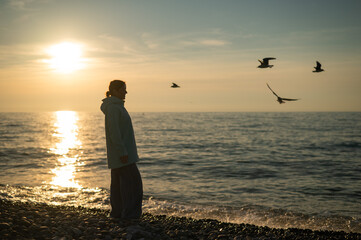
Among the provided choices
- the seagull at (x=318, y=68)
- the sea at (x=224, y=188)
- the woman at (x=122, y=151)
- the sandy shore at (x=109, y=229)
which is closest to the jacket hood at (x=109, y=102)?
the woman at (x=122, y=151)

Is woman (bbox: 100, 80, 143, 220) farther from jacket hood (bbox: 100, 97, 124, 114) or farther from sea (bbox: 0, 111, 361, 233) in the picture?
sea (bbox: 0, 111, 361, 233)

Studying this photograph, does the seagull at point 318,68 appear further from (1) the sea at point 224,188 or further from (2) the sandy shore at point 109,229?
(2) the sandy shore at point 109,229

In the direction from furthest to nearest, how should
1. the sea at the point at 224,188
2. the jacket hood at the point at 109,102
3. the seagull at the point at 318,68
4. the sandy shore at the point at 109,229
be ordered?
the seagull at the point at 318,68 → the sea at the point at 224,188 → the jacket hood at the point at 109,102 → the sandy shore at the point at 109,229

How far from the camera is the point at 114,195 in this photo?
618 centimetres

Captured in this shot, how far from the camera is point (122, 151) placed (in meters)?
5.63

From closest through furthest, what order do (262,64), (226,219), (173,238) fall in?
(173,238)
(226,219)
(262,64)

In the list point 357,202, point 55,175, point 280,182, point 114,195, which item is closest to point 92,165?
point 55,175

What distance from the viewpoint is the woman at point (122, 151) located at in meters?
5.71

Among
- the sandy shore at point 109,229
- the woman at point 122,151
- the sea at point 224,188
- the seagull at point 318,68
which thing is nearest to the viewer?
the sandy shore at point 109,229

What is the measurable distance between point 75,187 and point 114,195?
6.55 metres

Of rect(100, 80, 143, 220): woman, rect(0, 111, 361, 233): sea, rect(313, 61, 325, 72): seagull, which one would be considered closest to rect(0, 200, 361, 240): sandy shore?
rect(100, 80, 143, 220): woman

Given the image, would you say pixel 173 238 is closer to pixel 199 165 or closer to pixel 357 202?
pixel 357 202

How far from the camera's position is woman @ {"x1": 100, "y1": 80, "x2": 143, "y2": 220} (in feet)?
18.7

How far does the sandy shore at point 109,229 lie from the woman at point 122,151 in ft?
1.41
